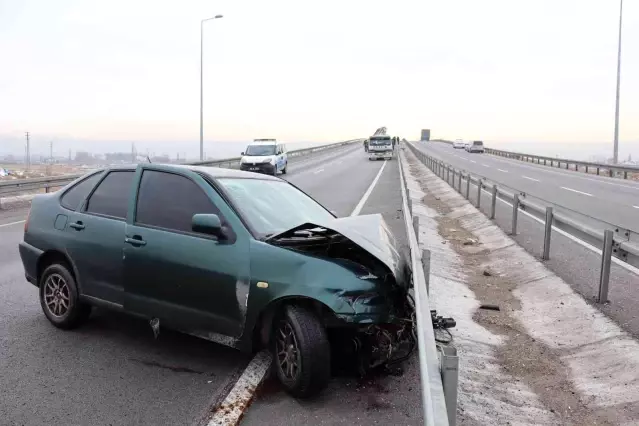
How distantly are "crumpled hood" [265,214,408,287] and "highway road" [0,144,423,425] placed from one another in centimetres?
83

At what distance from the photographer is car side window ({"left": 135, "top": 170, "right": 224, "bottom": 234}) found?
4.71 metres

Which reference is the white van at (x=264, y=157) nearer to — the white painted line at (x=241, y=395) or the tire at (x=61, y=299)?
the tire at (x=61, y=299)

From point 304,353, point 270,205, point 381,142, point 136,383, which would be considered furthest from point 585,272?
point 381,142

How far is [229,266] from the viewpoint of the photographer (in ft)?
14.0

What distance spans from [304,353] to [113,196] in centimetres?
260

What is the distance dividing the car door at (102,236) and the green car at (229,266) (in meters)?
0.01

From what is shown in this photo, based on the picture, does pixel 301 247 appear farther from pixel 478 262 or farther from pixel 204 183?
pixel 478 262

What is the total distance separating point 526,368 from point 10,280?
6.23 meters

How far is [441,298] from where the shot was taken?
714 cm

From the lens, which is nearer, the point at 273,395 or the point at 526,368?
the point at 273,395

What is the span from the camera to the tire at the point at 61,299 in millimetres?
5309

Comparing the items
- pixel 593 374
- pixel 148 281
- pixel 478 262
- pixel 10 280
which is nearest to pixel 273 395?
pixel 148 281

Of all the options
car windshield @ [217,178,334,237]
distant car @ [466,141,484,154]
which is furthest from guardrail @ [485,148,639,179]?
car windshield @ [217,178,334,237]

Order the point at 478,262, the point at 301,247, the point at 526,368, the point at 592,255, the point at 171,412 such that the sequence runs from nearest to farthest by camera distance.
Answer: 1. the point at 171,412
2. the point at 301,247
3. the point at 526,368
4. the point at 592,255
5. the point at 478,262
